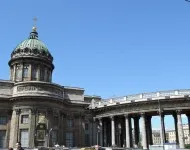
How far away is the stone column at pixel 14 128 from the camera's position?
59.8 m

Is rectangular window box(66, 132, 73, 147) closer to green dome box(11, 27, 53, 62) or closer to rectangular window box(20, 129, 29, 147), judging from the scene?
rectangular window box(20, 129, 29, 147)

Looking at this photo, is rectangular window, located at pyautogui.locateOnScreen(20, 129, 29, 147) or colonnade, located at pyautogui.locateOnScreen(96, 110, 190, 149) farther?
colonnade, located at pyautogui.locateOnScreen(96, 110, 190, 149)

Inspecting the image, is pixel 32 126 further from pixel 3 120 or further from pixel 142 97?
pixel 142 97

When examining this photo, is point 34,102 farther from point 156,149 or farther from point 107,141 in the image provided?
point 156,149

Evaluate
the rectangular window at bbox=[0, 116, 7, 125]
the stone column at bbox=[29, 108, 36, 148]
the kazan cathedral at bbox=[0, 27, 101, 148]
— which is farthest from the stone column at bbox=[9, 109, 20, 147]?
the stone column at bbox=[29, 108, 36, 148]

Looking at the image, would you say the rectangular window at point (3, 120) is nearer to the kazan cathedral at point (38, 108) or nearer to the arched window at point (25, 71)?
the kazan cathedral at point (38, 108)

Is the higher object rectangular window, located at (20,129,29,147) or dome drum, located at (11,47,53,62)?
dome drum, located at (11,47,53,62)

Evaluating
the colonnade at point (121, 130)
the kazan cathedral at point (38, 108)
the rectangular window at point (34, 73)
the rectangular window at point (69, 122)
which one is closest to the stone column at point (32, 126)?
the kazan cathedral at point (38, 108)

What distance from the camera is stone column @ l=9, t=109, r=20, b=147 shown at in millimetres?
59812

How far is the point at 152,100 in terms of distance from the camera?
59.9 meters

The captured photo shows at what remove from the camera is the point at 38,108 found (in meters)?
61.1

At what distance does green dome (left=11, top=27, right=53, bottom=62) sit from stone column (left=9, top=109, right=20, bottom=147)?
56.2ft

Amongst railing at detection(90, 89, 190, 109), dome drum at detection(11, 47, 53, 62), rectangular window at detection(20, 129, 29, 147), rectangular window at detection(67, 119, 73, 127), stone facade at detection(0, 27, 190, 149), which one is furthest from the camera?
dome drum at detection(11, 47, 53, 62)

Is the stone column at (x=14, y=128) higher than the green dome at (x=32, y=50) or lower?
lower
